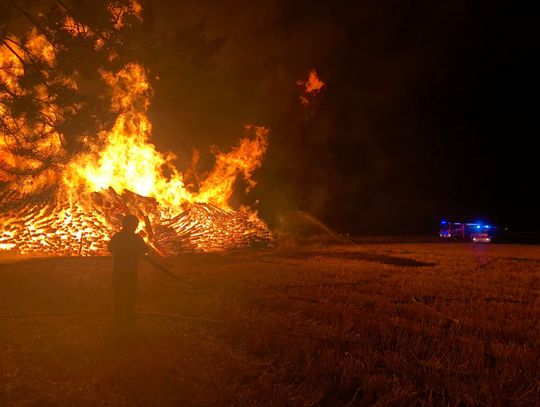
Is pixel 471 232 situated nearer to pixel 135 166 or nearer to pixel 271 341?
pixel 135 166

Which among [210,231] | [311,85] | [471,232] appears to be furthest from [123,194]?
[471,232]

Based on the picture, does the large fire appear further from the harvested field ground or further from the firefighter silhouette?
the firefighter silhouette

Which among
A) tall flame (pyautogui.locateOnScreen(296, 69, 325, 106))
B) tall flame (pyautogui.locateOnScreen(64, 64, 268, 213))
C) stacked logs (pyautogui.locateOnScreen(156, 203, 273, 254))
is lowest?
stacked logs (pyautogui.locateOnScreen(156, 203, 273, 254))

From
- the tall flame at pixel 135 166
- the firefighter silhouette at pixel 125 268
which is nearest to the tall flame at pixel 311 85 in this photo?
the tall flame at pixel 135 166

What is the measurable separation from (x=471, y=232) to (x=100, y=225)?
24469mm

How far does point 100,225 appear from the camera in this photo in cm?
1514

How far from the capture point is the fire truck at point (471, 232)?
98.0 feet

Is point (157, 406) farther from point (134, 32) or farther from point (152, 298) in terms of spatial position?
point (134, 32)

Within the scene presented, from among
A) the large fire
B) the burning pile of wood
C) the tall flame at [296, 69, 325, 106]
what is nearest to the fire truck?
the tall flame at [296, 69, 325, 106]

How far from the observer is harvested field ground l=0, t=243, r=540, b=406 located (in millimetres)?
4539

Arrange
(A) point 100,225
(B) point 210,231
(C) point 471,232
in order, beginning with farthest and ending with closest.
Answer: (C) point 471,232 → (B) point 210,231 → (A) point 100,225

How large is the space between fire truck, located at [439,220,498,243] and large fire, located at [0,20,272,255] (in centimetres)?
1707

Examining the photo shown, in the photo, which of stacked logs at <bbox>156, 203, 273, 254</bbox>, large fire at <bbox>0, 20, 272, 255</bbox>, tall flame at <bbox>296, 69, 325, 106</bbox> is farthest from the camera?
tall flame at <bbox>296, 69, 325, 106</bbox>

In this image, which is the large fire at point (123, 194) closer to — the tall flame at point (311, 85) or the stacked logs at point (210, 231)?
the stacked logs at point (210, 231)
